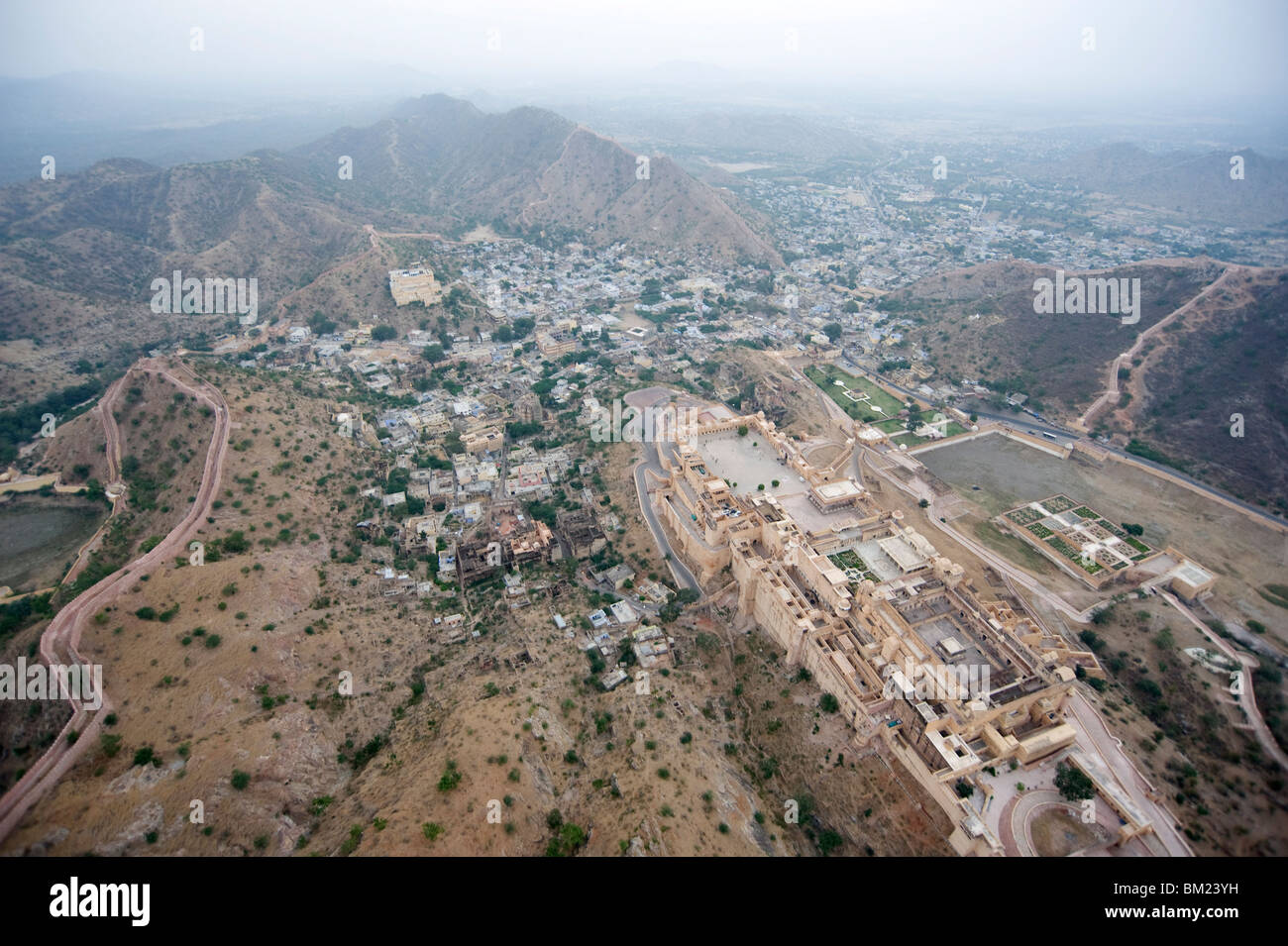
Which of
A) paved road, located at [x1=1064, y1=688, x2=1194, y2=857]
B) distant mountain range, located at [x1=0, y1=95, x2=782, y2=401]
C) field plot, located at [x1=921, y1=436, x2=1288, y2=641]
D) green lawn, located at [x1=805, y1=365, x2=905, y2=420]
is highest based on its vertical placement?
distant mountain range, located at [x1=0, y1=95, x2=782, y2=401]

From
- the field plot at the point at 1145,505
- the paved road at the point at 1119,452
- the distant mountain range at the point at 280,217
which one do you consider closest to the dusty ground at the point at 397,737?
the field plot at the point at 1145,505

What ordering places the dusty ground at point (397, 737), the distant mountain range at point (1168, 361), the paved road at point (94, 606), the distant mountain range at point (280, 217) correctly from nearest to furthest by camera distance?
the paved road at point (94, 606) → the dusty ground at point (397, 737) → the distant mountain range at point (1168, 361) → the distant mountain range at point (280, 217)

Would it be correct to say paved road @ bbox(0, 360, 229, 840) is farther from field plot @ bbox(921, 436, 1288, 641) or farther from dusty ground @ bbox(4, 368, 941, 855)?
field plot @ bbox(921, 436, 1288, 641)

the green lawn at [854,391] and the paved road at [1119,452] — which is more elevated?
the green lawn at [854,391]

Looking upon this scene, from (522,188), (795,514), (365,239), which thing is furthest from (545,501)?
(522,188)

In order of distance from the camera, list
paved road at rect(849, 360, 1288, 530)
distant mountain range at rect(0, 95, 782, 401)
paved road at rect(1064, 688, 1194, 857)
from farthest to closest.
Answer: distant mountain range at rect(0, 95, 782, 401) → paved road at rect(849, 360, 1288, 530) → paved road at rect(1064, 688, 1194, 857)

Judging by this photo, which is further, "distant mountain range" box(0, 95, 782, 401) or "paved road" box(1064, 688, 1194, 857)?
"distant mountain range" box(0, 95, 782, 401)

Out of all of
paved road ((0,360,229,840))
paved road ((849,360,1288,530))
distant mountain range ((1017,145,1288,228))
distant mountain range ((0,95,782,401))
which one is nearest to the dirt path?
paved road ((849,360,1288,530))

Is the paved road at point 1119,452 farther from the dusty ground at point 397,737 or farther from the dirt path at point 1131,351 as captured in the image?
the dusty ground at point 397,737
